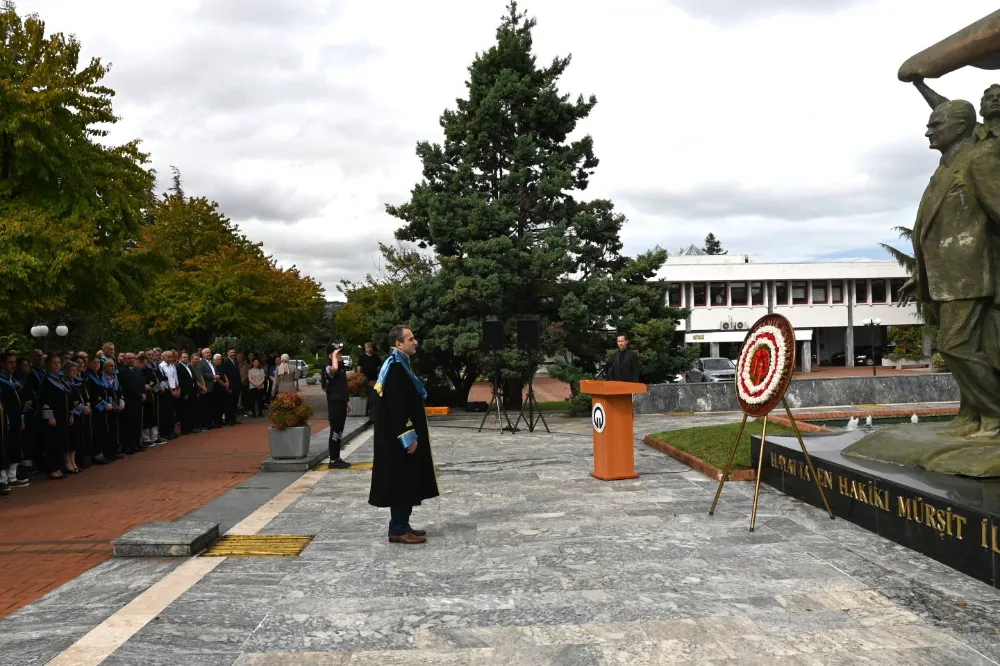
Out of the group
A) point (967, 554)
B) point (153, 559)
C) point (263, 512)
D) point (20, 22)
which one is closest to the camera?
point (967, 554)

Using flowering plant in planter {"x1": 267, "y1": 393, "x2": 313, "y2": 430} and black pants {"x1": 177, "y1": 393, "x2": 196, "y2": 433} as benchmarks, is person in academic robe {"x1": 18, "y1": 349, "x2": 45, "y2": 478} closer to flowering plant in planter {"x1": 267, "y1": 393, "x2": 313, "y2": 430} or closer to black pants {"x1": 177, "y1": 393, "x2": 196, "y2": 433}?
flowering plant in planter {"x1": 267, "y1": 393, "x2": 313, "y2": 430}

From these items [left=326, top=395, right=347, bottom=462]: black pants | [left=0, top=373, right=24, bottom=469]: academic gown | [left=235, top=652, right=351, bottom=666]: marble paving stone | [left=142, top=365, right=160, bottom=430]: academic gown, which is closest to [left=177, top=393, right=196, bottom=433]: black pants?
[left=142, top=365, right=160, bottom=430]: academic gown

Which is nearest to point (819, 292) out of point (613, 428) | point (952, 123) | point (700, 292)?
point (700, 292)

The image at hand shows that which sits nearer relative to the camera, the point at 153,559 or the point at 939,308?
the point at 153,559

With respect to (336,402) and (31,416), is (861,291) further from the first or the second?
(31,416)

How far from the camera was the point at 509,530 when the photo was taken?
709 cm

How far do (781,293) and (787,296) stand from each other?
1.80ft

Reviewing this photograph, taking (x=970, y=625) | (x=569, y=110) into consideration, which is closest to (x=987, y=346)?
(x=970, y=625)

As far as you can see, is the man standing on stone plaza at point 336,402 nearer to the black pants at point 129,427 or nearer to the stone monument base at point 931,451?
the black pants at point 129,427

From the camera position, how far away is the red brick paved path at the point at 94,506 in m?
6.11

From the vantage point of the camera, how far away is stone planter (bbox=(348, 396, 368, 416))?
2103 cm

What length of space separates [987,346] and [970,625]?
10.00 ft

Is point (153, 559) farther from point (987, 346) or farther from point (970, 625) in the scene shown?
point (987, 346)

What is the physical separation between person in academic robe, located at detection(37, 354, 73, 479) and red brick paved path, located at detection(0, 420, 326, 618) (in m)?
0.30
